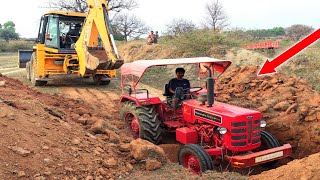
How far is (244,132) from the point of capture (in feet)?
20.5

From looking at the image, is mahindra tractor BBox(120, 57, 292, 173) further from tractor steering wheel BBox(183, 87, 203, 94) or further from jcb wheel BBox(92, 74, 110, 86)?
jcb wheel BBox(92, 74, 110, 86)

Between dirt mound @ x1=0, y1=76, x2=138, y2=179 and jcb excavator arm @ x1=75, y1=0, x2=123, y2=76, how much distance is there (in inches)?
194

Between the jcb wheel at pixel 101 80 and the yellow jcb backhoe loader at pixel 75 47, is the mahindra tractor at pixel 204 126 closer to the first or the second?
the yellow jcb backhoe loader at pixel 75 47

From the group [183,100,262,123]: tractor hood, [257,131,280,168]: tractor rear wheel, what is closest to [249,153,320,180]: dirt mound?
[183,100,262,123]: tractor hood

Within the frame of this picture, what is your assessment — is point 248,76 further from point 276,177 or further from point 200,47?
point 200,47

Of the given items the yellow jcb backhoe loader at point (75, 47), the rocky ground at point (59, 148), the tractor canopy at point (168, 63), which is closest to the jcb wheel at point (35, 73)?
the yellow jcb backhoe loader at point (75, 47)

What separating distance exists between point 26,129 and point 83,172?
47.3 inches

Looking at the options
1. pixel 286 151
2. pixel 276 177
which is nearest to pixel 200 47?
pixel 286 151

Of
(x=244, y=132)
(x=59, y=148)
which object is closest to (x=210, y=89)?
(x=244, y=132)

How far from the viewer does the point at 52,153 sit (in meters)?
5.04

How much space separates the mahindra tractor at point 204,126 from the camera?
6.16 m

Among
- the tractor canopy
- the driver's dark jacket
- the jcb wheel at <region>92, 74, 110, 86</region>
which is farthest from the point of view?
the jcb wheel at <region>92, 74, 110, 86</region>

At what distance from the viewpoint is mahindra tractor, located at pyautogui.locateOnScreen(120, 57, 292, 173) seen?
6.16 metres

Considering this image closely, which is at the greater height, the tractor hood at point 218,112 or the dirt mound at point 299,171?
the tractor hood at point 218,112
